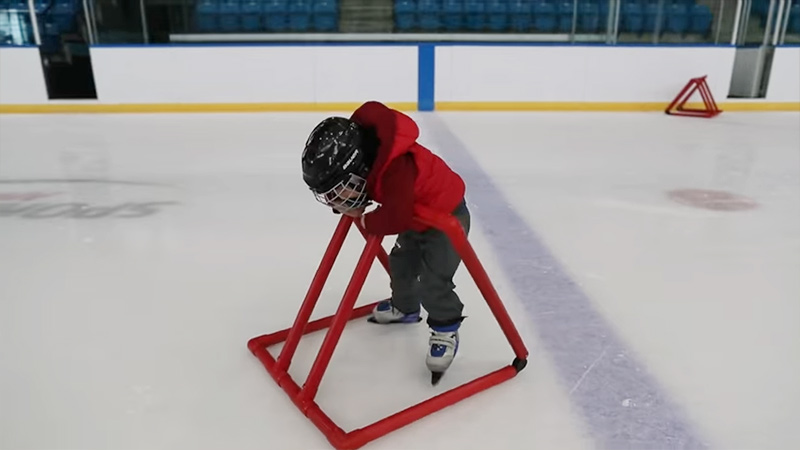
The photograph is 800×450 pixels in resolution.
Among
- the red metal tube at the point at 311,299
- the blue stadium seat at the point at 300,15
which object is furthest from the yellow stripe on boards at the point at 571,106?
the red metal tube at the point at 311,299

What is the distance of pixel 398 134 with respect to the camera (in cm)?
114

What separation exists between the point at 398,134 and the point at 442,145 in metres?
2.86

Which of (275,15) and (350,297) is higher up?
(275,15)

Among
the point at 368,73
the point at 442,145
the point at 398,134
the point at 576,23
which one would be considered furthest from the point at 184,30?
the point at 398,134

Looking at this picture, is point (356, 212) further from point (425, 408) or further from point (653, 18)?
point (653, 18)

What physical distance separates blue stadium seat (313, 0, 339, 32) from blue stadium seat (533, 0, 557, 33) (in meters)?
2.02

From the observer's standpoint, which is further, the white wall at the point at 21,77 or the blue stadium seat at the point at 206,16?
the blue stadium seat at the point at 206,16

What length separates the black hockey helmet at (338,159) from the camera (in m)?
1.11

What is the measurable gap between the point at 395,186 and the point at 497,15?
224 inches

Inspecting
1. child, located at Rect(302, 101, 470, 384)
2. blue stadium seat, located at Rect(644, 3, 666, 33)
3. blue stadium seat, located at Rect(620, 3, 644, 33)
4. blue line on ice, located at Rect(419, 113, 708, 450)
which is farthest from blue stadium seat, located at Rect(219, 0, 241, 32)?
child, located at Rect(302, 101, 470, 384)

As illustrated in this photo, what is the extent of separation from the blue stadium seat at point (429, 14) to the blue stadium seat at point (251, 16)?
1.65 metres

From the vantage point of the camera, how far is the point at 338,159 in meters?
1.11

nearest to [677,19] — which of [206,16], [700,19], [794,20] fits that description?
[700,19]

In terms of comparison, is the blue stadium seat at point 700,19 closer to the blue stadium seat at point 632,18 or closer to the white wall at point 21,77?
the blue stadium seat at point 632,18
